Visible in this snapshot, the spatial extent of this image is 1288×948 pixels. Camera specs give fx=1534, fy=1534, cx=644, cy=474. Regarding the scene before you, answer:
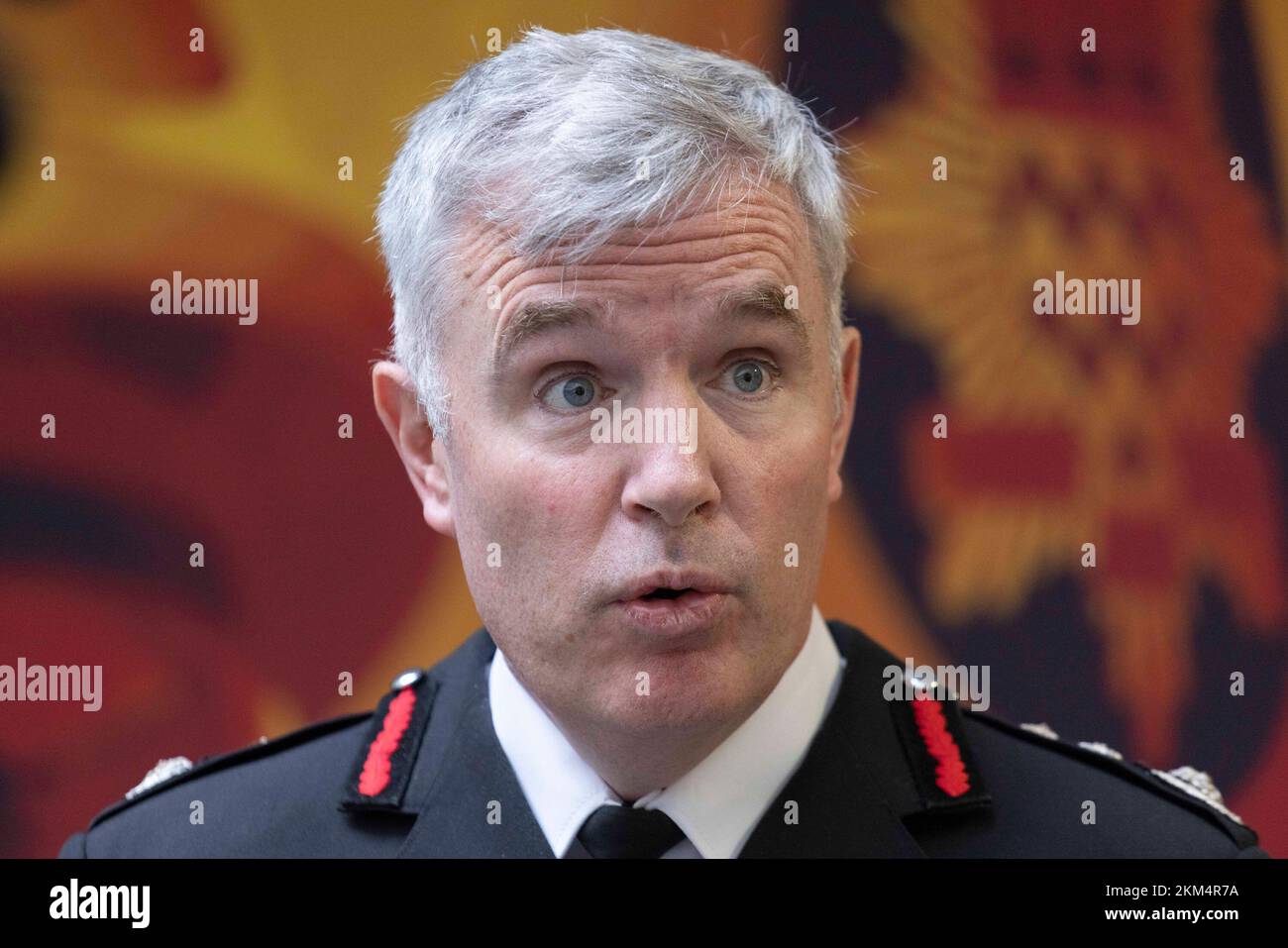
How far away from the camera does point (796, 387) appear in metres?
2.32

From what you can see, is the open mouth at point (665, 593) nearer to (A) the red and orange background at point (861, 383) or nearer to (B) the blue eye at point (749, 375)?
(B) the blue eye at point (749, 375)

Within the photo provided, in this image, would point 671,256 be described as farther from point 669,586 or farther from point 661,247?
point 669,586

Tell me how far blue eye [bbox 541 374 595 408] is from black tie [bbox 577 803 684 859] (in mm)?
629

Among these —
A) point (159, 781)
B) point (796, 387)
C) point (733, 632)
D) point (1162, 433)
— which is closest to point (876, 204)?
point (1162, 433)

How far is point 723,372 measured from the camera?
2.26 metres

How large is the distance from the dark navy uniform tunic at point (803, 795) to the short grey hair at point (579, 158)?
21.5 inches

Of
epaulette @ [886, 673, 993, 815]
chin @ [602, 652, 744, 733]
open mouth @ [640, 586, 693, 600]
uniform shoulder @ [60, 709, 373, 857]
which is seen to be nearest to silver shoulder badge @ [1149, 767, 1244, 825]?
epaulette @ [886, 673, 993, 815]

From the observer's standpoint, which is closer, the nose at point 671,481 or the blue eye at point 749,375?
the nose at point 671,481

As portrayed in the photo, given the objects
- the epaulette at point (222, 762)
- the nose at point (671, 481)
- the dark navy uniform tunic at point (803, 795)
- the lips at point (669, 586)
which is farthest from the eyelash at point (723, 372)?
the epaulette at point (222, 762)

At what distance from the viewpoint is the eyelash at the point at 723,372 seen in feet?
7.38

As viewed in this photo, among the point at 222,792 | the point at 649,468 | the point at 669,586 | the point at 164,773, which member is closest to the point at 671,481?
the point at 649,468

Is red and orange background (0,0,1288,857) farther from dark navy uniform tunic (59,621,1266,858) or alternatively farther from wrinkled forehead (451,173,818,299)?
wrinkled forehead (451,173,818,299)
